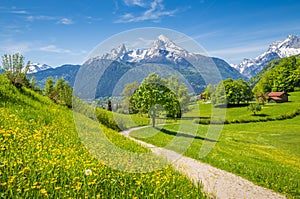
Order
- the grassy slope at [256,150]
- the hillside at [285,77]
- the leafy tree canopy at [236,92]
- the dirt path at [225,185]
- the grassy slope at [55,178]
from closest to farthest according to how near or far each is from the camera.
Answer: the grassy slope at [55,178]
the dirt path at [225,185]
the grassy slope at [256,150]
the leafy tree canopy at [236,92]
the hillside at [285,77]

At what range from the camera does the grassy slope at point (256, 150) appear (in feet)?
45.6

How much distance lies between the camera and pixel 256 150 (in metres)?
31.9

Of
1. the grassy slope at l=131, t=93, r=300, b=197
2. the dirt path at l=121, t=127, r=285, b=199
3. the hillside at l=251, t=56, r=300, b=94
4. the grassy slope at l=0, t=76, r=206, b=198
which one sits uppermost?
the hillside at l=251, t=56, r=300, b=94

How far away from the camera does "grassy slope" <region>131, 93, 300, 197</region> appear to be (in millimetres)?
13905

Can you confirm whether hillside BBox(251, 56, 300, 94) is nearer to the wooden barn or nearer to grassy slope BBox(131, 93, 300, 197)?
the wooden barn

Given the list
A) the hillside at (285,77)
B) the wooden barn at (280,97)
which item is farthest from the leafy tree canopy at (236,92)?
the hillside at (285,77)

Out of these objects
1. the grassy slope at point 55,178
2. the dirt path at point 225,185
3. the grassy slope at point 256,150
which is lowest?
the grassy slope at point 256,150

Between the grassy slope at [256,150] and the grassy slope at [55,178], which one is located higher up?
the grassy slope at [55,178]

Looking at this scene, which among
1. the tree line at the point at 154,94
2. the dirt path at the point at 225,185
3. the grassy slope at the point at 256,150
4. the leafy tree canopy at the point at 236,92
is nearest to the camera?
the dirt path at the point at 225,185

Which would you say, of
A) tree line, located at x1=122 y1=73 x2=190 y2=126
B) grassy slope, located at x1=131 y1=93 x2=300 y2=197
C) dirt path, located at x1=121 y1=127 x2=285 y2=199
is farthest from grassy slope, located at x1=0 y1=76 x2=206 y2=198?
tree line, located at x1=122 y1=73 x2=190 y2=126

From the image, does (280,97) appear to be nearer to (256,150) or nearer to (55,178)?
(256,150)

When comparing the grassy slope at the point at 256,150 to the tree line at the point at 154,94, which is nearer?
the grassy slope at the point at 256,150

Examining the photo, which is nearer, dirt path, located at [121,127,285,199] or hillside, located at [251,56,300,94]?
dirt path, located at [121,127,285,199]

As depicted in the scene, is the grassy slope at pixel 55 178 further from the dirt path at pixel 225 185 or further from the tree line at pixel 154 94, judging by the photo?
the tree line at pixel 154 94
